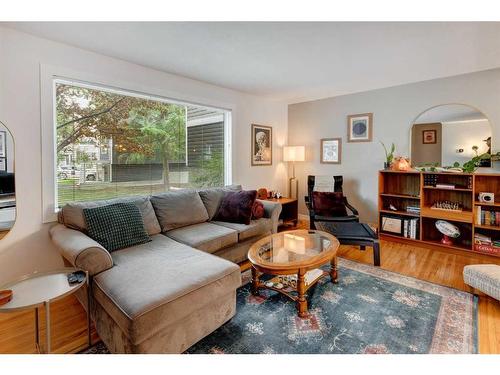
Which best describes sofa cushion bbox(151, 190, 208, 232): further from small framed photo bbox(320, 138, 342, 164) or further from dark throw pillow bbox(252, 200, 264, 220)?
small framed photo bbox(320, 138, 342, 164)

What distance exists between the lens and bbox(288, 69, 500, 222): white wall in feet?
10.4

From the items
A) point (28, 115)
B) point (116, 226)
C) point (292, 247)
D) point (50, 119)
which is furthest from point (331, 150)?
point (28, 115)

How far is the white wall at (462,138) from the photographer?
10.4ft

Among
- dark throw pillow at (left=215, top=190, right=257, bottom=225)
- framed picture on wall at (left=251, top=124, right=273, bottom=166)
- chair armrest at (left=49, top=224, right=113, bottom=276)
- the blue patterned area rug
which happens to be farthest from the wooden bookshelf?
chair armrest at (left=49, top=224, right=113, bottom=276)

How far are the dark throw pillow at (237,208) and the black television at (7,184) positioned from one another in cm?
193

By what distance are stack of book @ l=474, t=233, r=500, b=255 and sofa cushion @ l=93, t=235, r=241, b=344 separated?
3.01m

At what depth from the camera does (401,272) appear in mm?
2705

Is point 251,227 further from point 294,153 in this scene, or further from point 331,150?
point 331,150

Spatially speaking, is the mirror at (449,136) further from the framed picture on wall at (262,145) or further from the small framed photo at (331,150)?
the framed picture on wall at (262,145)

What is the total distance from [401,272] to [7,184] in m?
3.74

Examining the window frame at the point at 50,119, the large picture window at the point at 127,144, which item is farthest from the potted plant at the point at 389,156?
the window frame at the point at 50,119

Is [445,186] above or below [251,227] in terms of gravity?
above
